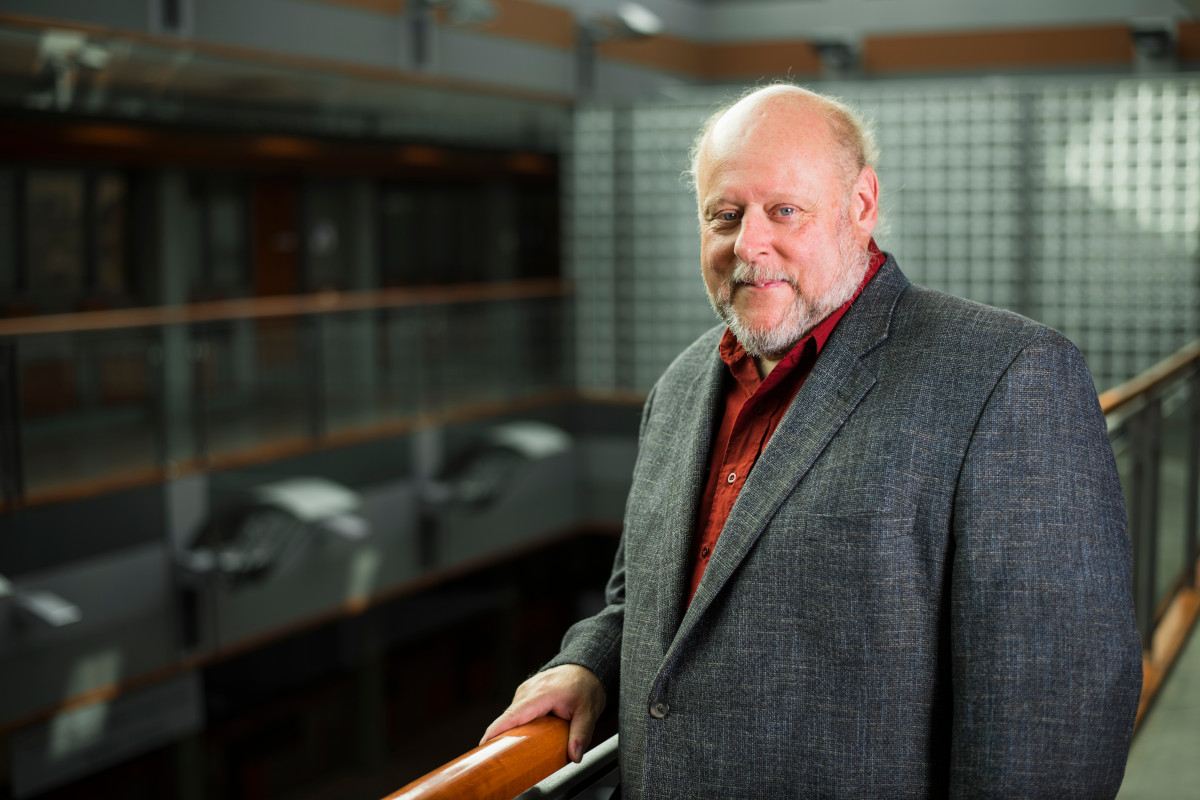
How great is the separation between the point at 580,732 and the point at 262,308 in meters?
8.47

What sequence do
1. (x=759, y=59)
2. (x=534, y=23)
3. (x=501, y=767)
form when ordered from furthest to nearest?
(x=759, y=59) → (x=534, y=23) → (x=501, y=767)

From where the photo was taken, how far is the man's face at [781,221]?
1.53 metres

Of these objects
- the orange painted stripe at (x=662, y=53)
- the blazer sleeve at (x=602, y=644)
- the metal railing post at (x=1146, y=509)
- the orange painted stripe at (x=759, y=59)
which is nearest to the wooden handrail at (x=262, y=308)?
the orange painted stripe at (x=662, y=53)

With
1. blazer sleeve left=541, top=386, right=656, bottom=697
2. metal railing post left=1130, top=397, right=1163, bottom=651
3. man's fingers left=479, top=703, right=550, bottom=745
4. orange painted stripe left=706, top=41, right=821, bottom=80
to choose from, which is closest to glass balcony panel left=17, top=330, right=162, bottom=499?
metal railing post left=1130, top=397, right=1163, bottom=651

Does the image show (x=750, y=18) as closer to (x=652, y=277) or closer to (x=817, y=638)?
(x=652, y=277)

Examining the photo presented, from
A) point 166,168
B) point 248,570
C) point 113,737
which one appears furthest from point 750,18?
point 113,737

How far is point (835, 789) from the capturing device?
56.9 inches

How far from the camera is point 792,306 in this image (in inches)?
61.3

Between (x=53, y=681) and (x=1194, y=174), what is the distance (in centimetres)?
849

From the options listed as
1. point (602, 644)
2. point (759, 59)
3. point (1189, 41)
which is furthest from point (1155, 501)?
point (759, 59)

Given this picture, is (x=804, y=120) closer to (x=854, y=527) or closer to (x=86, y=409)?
(x=854, y=527)

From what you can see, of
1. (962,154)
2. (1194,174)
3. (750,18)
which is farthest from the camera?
(750,18)

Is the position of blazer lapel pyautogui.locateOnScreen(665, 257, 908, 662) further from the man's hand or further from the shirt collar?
the man's hand

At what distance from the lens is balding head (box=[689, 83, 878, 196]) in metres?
1.53
